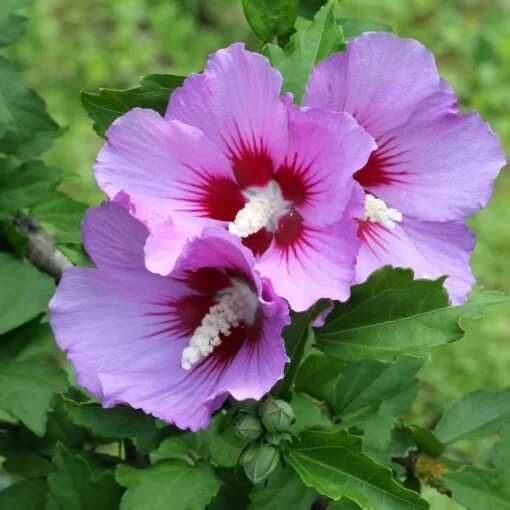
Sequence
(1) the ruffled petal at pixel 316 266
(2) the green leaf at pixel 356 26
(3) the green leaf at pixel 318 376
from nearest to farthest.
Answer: (1) the ruffled petal at pixel 316 266 < (2) the green leaf at pixel 356 26 < (3) the green leaf at pixel 318 376

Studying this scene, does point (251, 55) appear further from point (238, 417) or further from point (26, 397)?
point (26, 397)

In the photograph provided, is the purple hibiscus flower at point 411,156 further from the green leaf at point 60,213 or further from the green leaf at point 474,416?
the green leaf at point 60,213

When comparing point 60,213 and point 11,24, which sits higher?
point 11,24

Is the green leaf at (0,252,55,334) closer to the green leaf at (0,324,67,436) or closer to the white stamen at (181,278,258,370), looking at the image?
the green leaf at (0,324,67,436)

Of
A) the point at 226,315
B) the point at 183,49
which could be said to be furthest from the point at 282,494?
the point at 183,49

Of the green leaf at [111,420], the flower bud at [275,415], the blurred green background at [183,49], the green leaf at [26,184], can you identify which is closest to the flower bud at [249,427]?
the flower bud at [275,415]

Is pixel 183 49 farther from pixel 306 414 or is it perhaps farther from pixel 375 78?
pixel 375 78

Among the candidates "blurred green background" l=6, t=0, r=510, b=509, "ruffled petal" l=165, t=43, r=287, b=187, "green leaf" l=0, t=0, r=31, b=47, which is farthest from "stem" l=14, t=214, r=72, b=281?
"blurred green background" l=6, t=0, r=510, b=509
